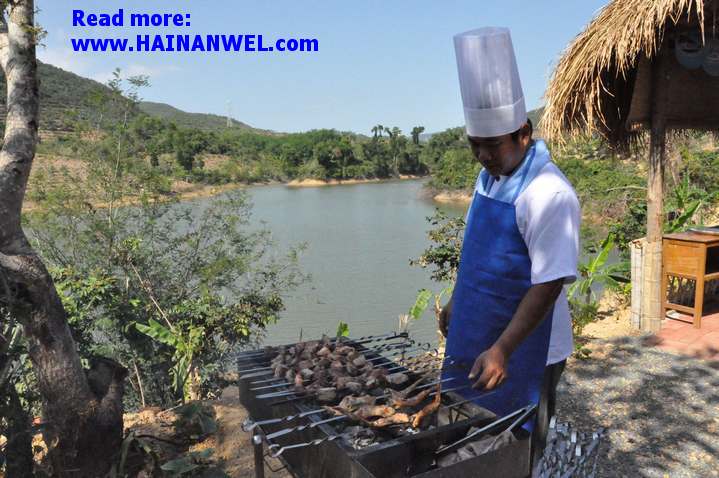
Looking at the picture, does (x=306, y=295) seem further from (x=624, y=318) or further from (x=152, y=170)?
(x=624, y=318)

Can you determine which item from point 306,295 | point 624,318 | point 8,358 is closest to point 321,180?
point 306,295

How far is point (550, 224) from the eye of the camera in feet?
5.15

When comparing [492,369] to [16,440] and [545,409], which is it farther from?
[16,440]

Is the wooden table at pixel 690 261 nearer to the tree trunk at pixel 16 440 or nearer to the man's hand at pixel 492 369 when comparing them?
the man's hand at pixel 492 369

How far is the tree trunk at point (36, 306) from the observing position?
9.23 ft

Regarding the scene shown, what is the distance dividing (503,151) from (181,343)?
5078mm

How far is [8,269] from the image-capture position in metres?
2.69

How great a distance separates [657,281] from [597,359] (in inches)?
40.2

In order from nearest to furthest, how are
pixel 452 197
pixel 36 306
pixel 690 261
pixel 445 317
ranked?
pixel 445 317 < pixel 36 306 < pixel 690 261 < pixel 452 197

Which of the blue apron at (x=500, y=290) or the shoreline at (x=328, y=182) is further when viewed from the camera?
the shoreline at (x=328, y=182)

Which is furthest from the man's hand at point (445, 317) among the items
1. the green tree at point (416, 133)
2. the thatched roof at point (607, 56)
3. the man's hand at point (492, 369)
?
the green tree at point (416, 133)

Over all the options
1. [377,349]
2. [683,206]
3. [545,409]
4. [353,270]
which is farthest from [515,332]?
[353,270]

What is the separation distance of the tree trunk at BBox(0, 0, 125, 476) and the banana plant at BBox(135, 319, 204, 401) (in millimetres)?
2796

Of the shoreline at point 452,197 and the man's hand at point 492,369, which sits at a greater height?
the man's hand at point 492,369
